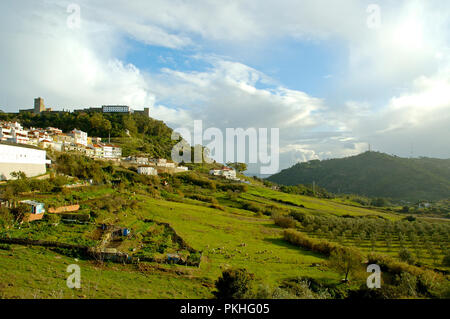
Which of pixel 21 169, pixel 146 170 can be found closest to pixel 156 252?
pixel 21 169

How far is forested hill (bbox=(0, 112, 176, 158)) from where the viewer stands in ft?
324

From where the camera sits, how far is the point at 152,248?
72.0 feet

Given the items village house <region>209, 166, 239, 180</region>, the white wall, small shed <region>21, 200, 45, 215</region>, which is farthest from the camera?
village house <region>209, 166, 239, 180</region>

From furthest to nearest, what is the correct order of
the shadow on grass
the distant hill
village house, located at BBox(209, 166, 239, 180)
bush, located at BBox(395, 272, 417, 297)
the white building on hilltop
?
the distant hill, village house, located at BBox(209, 166, 239, 180), the white building on hilltop, the shadow on grass, bush, located at BBox(395, 272, 417, 297)

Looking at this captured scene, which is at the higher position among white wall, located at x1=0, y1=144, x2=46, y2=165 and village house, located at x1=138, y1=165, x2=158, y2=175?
white wall, located at x1=0, y1=144, x2=46, y2=165

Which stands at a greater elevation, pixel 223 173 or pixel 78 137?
pixel 78 137

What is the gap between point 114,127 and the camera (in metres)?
108

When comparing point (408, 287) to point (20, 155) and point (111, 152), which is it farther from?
point (111, 152)

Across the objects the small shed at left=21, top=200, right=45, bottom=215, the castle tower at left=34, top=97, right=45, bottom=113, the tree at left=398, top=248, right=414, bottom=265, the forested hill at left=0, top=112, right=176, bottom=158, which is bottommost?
the tree at left=398, top=248, right=414, bottom=265

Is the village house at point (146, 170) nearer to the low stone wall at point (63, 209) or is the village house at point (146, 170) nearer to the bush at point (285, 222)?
the low stone wall at point (63, 209)

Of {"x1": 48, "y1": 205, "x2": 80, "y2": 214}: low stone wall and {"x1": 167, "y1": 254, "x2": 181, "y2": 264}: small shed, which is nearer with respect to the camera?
{"x1": 167, "y1": 254, "x2": 181, "y2": 264}: small shed

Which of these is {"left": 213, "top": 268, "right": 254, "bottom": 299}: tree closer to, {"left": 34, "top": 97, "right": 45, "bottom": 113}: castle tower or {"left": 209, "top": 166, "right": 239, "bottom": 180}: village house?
{"left": 209, "top": 166, "right": 239, "bottom": 180}: village house

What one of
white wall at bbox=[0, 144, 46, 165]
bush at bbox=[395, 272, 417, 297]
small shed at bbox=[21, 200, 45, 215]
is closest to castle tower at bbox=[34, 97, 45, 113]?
white wall at bbox=[0, 144, 46, 165]
